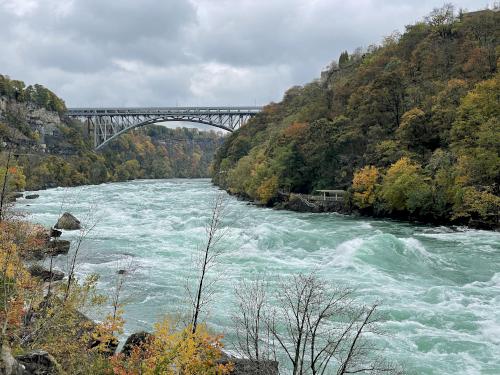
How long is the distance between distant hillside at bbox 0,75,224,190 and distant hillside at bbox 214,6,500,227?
→ 2176 centimetres

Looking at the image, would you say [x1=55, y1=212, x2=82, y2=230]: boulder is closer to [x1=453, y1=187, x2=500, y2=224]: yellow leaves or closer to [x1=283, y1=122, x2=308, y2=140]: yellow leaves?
[x1=453, y1=187, x2=500, y2=224]: yellow leaves

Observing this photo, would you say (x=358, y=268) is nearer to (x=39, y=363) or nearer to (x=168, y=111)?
(x=39, y=363)

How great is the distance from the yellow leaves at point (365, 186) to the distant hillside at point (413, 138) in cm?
7

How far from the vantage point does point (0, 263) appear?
32.8ft

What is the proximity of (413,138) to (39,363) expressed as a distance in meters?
30.3

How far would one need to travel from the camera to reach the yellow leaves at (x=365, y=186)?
2994 cm

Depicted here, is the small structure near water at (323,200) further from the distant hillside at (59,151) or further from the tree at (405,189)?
the distant hillside at (59,151)

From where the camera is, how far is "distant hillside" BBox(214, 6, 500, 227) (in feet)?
80.5

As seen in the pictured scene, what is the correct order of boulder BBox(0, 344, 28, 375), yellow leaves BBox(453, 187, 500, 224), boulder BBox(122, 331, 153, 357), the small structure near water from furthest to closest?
the small structure near water < yellow leaves BBox(453, 187, 500, 224) < boulder BBox(122, 331, 153, 357) < boulder BBox(0, 344, 28, 375)

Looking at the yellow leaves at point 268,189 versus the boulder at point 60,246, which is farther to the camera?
the yellow leaves at point 268,189

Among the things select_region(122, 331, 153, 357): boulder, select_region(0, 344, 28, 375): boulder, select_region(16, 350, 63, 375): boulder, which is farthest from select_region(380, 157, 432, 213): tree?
select_region(0, 344, 28, 375): boulder

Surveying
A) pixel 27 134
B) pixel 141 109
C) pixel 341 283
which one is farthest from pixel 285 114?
pixel 341 283

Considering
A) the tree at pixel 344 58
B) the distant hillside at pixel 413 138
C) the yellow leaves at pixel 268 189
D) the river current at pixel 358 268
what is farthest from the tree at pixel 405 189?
the tree at pixel 344 58

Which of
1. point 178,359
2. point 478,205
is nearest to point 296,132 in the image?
point 478,205
